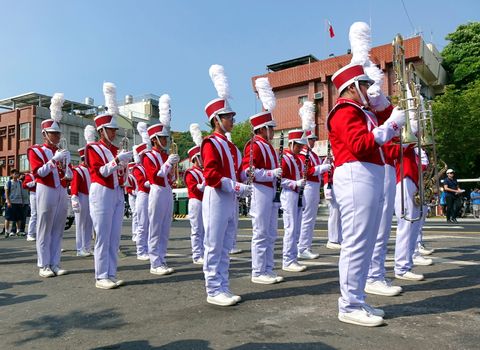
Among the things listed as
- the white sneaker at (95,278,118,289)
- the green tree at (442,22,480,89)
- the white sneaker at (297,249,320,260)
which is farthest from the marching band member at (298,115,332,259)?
the green tree at (442,22,480,89)

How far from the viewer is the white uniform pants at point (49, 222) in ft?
24.6

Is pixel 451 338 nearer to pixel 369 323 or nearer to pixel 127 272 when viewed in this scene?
pixel 369 323

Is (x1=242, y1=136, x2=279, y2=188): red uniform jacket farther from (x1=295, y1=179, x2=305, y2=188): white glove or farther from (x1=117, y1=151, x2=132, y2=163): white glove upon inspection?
(x1=117, y1=151, x2=132, y2=163): white glove

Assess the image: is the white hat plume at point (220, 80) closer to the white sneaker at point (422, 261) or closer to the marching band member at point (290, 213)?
the marching band member at point (290, 213)

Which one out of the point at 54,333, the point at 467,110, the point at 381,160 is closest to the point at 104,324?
the point at 54,333

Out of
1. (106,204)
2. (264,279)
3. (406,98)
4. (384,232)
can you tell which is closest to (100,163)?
(106,204)

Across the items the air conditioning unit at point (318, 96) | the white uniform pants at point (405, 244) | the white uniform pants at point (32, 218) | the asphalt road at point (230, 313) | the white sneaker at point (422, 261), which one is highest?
the air conditioning unit at point (318, 96)

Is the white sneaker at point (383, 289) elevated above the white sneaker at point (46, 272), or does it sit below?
below

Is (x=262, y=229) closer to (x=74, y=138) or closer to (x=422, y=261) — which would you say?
(x=422, y=261)

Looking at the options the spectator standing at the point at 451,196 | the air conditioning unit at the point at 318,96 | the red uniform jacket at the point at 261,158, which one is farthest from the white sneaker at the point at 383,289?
the air conditioning unit at the point at 318,96

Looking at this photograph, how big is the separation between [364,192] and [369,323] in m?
1.22

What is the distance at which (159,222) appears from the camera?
25.7 feet

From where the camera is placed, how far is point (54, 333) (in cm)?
435

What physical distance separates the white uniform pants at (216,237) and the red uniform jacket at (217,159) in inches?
8.1
